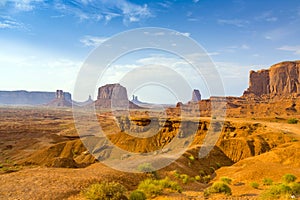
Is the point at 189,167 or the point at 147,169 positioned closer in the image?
the point at 147,169

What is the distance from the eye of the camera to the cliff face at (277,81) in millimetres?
130000

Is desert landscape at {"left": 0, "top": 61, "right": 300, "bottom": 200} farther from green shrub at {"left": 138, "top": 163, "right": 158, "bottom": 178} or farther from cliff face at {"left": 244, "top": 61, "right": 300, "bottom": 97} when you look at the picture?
cliff face at {"left": 244, "top": 61, "right": 300, "bottom": 97}

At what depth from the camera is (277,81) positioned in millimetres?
134500

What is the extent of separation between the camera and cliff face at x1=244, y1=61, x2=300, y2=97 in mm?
130000

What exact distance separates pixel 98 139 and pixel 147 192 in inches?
1811

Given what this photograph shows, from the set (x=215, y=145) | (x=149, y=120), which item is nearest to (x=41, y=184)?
(x=215, y=145)

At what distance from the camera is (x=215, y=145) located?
3975cm

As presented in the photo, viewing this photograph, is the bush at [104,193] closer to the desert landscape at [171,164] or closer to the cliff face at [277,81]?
the desert landscape at [171,164]

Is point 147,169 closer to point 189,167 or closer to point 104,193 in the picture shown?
point 104,193

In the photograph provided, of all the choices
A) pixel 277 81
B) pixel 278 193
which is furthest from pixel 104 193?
pixel 277 81

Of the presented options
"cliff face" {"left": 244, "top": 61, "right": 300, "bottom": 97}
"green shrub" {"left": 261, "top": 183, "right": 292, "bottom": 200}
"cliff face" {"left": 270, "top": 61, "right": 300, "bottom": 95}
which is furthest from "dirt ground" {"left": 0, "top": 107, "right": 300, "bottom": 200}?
Answer: "cliff face" {"left": 270, "top": 61, "right": 300, "bottom": 95}

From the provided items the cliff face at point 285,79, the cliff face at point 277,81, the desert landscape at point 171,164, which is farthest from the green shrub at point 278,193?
the cliff face at point 285,79

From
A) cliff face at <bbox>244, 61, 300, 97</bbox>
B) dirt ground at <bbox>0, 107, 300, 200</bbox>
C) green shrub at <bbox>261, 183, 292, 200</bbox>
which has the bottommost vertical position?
dirt ground at <bbox>0, 107, 300, 200</bbox>

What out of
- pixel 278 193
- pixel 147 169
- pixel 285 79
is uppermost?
pixel 285 79
